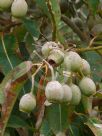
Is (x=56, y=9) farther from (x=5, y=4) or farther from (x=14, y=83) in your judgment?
(x=14, y=83)

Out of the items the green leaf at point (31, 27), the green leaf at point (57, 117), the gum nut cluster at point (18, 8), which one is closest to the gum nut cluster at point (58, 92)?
the green leaf at point (57, 117)

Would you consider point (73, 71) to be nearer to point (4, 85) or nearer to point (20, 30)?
point (4, 85)

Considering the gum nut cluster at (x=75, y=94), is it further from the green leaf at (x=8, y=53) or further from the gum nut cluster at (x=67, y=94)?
the green leaf at (x=8, y=53)

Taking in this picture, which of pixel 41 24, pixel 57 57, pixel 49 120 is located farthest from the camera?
pixel 41 24

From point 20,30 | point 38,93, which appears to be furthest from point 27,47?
point 38,93

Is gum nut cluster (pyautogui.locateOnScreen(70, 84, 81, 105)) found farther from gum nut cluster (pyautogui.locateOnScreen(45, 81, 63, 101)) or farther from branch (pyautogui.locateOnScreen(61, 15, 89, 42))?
branch (pyautogui.locateOnScreen(61, 15, 89, 42))

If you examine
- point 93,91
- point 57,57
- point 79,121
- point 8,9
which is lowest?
point 79,121

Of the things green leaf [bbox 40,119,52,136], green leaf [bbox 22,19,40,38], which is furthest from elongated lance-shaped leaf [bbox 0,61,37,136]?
green leaf [bbox 22,19,40,38]
